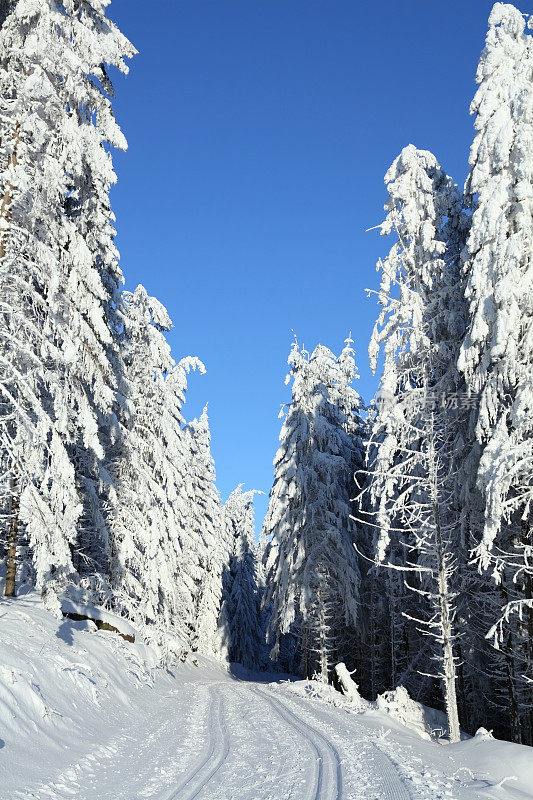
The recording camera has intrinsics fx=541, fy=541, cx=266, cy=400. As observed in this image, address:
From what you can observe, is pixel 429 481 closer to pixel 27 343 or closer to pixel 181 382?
pixel 27 343

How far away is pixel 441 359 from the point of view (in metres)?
16.5

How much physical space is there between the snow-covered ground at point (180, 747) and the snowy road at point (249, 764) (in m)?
0.02

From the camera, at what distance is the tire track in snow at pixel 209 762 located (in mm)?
6230

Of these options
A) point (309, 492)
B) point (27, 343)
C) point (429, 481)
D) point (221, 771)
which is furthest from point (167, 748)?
point (309, 492)

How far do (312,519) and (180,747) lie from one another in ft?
48.0

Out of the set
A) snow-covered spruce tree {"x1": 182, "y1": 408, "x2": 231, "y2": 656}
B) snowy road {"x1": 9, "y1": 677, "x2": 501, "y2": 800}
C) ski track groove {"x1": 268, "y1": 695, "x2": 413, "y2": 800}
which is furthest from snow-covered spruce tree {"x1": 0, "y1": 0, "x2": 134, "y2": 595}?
snow-covered spruce tree {"x1": 182, "y1": 408, "x2": 231, "y2": 656}

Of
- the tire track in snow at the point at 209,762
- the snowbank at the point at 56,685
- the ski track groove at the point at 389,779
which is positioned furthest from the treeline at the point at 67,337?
the ski track groove at the point at 389,779

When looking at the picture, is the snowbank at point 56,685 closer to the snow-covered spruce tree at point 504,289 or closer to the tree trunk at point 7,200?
the tree trunk at point 7,200

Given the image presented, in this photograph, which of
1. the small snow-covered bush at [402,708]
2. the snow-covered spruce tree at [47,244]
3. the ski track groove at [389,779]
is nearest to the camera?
the ski track groove at [389,779]

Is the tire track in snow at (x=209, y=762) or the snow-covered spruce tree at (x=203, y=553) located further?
the snow-covered spruce tree at (x=203, y=553)

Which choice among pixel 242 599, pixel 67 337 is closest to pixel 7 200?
pixel 67 337

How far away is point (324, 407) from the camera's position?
2492cm

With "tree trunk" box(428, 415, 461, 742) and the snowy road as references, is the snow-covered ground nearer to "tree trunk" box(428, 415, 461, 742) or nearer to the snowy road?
the snowy road

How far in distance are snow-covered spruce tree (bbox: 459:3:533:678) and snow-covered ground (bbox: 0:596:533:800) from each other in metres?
4.35
